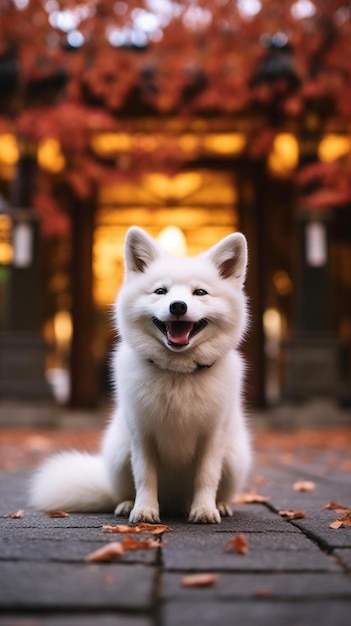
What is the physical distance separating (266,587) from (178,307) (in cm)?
116

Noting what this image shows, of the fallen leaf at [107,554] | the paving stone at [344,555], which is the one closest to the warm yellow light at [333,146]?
the paving stone at [344,555]

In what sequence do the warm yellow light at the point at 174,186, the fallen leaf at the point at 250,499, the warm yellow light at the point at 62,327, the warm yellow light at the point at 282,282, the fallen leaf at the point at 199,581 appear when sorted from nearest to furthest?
the fallen leaf at the point at 199,581, the fallen leaf at the point at 250,499, the warm yellow light at the point at 174,186, the warm yellow light at the point at 282,282, the warm yellow light at the point at 62,327

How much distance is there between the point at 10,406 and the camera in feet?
36.1

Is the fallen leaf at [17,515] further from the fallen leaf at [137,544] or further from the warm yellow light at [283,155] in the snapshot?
the warm yellow light at [283,155]

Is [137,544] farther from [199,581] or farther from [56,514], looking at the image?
[56,514]

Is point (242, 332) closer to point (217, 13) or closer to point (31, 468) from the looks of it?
point (31, 468)

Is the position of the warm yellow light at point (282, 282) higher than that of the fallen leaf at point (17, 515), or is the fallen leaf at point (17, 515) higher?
the warm yellow light at point (282, 282)

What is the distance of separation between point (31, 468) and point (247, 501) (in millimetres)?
2826

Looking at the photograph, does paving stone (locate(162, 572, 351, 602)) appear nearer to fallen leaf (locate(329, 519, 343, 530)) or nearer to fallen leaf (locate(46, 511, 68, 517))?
fallen leaf (locate(329, 519, 343, 530))

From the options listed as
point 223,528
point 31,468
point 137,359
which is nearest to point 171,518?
point 223,528

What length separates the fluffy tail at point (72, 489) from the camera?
345 centimetres

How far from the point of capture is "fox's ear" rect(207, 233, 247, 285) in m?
3.12

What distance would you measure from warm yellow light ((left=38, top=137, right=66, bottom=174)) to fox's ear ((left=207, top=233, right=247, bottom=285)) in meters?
9.29

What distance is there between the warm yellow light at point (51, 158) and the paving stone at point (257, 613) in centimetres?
1080
